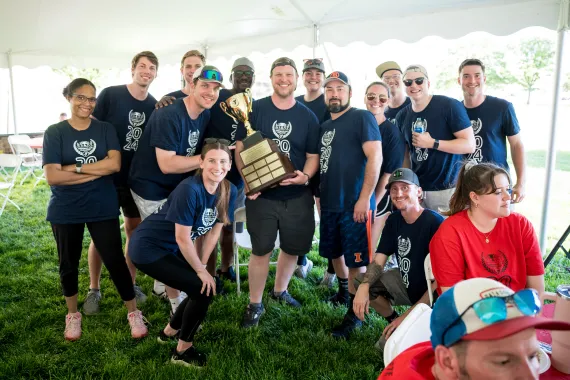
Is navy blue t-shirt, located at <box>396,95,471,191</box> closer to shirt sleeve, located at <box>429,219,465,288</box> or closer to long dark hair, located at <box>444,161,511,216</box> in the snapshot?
long dark hair, located at <box>444,161,511,216</box>

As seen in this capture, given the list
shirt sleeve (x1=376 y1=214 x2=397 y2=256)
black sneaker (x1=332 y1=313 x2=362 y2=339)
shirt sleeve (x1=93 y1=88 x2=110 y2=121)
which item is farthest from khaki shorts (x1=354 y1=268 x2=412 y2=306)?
shirt sleeve (x1=93 y1=88 x2=110 y2=121)

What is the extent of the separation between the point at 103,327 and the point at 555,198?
8.35 m

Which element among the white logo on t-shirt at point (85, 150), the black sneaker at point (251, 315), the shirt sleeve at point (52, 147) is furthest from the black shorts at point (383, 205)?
the shirt sleeve at point (52, 147)

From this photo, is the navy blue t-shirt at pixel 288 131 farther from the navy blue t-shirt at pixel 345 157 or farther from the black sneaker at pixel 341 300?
the black sneaker at pixel 341 300

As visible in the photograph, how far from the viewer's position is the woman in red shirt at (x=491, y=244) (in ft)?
6.57

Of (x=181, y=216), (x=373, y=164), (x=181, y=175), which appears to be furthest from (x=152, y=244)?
(x=373, y=164)

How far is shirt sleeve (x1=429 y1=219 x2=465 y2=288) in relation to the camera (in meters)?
2.00

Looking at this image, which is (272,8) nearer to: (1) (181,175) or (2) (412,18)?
(2) (412,18)

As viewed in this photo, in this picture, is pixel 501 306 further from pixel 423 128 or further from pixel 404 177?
pixel 423 128

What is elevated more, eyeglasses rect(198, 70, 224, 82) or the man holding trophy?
eyeglasses rect(198, 70, 224, 82)

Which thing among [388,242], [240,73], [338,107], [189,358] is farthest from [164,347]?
[240,73]

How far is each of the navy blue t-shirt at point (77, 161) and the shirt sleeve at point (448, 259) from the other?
2.25 meters

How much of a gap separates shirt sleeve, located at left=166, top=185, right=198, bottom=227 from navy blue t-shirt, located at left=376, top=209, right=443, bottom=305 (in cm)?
123

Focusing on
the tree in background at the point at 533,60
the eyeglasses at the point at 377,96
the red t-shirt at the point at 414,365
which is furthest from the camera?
the tree in background at the point at 533,60
